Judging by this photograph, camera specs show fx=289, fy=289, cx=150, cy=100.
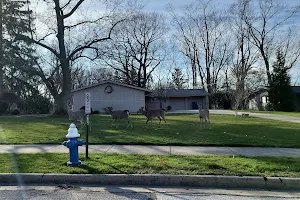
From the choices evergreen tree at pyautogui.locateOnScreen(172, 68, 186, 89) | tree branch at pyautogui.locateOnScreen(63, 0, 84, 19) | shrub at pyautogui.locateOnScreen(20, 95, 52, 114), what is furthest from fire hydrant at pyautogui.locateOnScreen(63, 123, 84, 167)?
evergreen tree at pyautogui.locateOnScreen(172, 68, 186, 89)

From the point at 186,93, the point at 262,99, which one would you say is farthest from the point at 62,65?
the point at 262,99

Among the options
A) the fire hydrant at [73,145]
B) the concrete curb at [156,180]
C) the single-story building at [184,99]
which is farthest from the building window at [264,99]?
the fire hydrant at [73,145]

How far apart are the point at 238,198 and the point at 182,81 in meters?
61.8

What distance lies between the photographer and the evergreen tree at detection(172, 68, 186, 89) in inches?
2571

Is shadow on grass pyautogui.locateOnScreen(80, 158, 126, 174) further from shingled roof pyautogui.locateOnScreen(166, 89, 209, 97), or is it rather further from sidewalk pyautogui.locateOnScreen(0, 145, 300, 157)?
shingled roof pyautogui.locateOnScreen(166, 89, 209, 97)

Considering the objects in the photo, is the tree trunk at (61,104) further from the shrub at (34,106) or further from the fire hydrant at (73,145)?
the fire hydrant at (73,145)

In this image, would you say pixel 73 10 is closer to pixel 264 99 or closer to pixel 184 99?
pixel 184 99

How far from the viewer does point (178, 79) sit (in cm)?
6606

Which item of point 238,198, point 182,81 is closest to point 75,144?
point 238,198

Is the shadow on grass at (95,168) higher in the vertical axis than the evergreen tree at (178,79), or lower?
lower

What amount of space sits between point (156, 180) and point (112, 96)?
30593 millimetres

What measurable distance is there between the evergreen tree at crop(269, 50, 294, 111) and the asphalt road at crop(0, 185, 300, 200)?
41.4m

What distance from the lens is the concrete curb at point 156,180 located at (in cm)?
579

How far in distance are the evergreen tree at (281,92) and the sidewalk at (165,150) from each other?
37155mm
